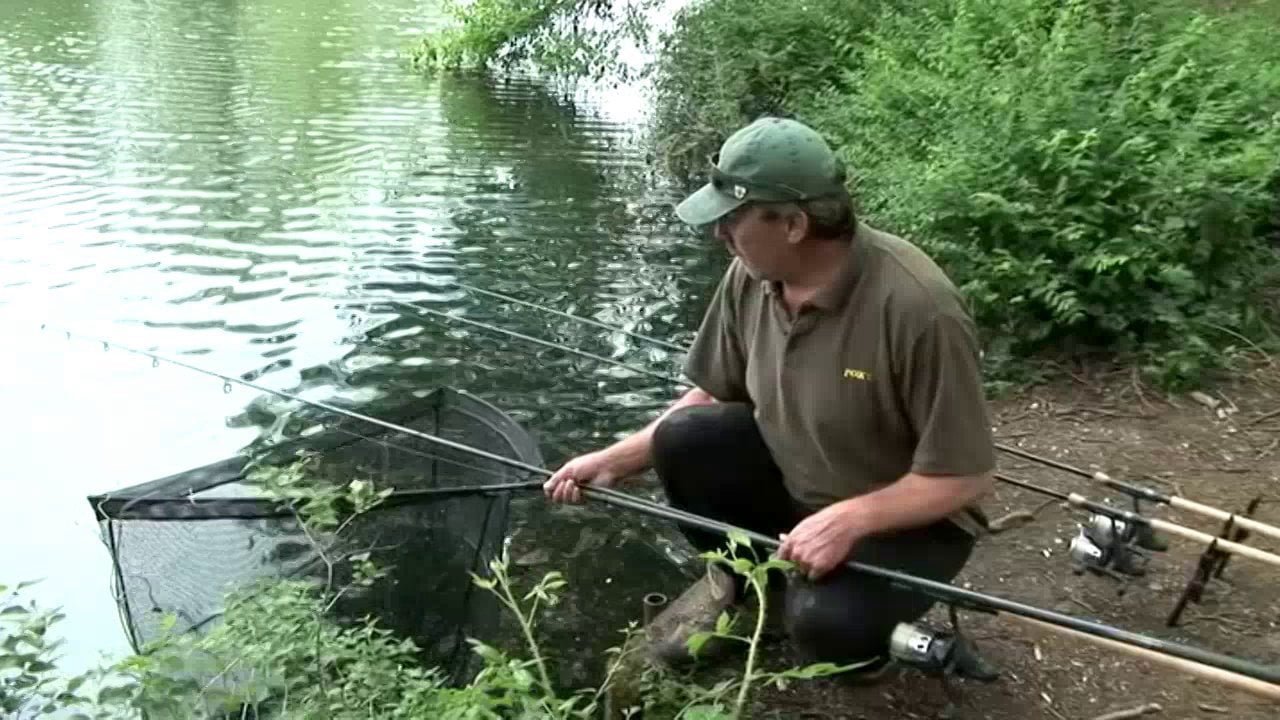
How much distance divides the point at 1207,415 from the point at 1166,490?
0.67 meters

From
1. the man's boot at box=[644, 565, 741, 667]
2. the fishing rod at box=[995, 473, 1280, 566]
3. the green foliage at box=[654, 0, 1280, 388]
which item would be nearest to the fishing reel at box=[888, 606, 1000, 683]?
the man's boot at box=[644, 565, 741, 667]

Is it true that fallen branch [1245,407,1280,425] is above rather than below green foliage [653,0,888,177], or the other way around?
below

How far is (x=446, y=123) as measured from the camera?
12992mm

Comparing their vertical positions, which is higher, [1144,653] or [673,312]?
[1144,653]

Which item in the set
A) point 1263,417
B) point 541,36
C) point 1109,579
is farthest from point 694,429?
point 541,36

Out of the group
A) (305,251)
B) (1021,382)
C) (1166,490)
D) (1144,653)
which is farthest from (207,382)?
(1144,653)

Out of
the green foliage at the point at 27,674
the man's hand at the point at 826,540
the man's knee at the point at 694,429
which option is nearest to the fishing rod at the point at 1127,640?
the man's hand at the point at 826,540

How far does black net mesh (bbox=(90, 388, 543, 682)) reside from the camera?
3.47 m

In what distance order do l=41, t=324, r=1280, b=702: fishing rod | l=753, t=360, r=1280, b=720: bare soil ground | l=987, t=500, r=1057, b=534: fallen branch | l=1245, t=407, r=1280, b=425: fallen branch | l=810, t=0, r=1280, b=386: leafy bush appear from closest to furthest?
1. l=41, t=324, r=1280, b=702: fishing rod
2. l=753, t=360, r=1280, b=720: bare soil ground
3. l=987, t=500, r=1057, b=534: fallen branch
4. l=1245, t=407, r=1280, b=425: fallen branch
5. l=810, t=0, r=1280, b=386: leafy bush

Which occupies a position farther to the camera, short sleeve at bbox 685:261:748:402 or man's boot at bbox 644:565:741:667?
man's boot at bbox 644:565:741:667

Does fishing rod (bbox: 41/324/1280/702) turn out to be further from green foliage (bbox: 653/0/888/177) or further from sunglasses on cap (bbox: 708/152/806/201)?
green foliage (bbox: 653/0/888/177)

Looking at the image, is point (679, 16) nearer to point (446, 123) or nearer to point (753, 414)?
point (446, 123)

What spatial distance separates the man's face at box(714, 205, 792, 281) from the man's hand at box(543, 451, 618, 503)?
691 mm

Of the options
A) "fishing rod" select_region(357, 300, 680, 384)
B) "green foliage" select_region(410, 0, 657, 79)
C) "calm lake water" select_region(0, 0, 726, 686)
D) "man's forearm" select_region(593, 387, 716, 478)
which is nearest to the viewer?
"man's forearm" select_region(593, 387, 716, 478)
